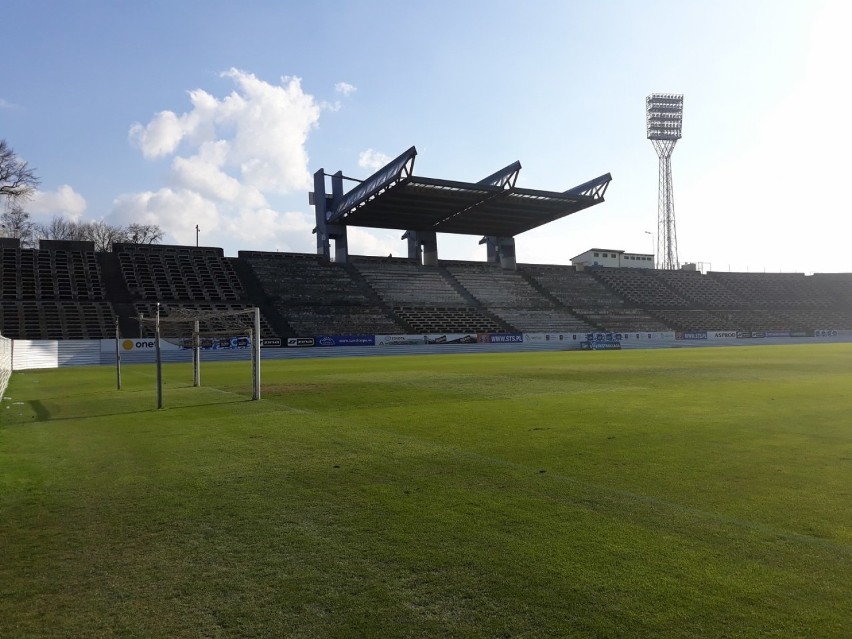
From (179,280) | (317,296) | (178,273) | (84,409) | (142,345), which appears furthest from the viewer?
(317,296)

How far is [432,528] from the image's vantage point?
5.71 meters

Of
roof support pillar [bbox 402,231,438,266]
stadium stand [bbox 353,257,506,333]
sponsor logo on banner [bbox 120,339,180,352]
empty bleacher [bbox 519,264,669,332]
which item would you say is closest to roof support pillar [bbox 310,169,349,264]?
stadium stand [bbox 353,257,506,333]

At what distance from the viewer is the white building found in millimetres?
103188

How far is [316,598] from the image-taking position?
4.24 meters

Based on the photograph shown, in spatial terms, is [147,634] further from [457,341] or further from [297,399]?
[457,341]

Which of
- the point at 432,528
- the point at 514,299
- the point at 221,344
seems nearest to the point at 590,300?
the point at 514,299

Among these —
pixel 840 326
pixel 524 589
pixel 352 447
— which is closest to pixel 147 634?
pixel 524 589

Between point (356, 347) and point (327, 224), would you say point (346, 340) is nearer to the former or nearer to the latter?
point (356, 347)

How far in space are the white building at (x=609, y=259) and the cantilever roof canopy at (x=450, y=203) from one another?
28439mm

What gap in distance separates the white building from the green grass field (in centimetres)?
9365

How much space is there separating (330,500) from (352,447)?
10.7ft

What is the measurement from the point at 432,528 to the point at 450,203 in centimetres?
6169

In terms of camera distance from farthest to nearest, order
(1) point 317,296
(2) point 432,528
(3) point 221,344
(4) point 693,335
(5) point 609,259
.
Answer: (5) point 609,259
(4) point 693,335
(1) point 317,296
(3) point 221,344
(2) point 432,528

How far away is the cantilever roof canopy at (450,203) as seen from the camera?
59.2m
